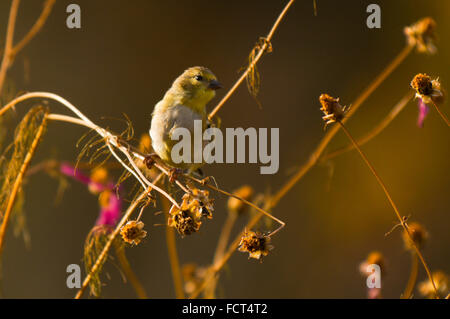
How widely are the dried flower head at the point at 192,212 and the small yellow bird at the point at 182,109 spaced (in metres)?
0.45

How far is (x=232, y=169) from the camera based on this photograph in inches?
109

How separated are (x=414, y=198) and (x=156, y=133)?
5.78 ft

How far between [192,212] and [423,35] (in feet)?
2.34

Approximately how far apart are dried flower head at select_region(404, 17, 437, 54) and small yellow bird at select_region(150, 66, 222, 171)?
444 millimetres

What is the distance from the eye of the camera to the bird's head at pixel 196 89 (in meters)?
1.33

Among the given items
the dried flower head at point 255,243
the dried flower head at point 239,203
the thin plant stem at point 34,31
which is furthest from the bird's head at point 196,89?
the dried flower head at point 255,243

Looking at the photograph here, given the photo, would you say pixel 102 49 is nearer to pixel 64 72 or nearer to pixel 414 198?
pixel 64 72

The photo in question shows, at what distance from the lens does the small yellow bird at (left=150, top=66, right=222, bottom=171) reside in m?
1.25

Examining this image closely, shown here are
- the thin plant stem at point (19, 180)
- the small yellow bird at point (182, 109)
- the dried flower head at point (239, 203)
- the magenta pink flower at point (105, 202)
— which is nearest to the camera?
the thin plant stem at point (19, 180)

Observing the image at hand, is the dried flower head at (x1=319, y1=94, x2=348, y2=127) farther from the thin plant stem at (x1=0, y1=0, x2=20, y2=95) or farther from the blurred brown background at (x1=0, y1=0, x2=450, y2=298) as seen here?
the blurred brown background at (x1=0, y1=0, x2=450, y2=298)

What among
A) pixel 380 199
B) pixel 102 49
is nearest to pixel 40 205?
pixel 102 49

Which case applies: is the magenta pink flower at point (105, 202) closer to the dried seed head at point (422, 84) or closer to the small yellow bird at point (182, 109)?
the small yellow bird at point (182, 109)

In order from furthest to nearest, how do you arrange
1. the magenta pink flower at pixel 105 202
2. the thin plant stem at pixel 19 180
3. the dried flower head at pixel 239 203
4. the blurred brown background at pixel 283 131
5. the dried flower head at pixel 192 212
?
the blurred brown background at pixel 283 131, the dried flower head at pixel 239 203, the magenta pink flower at pixel 105 202, the thin plant stem at pixel 19 180, the dried flower head at pixel 192 212

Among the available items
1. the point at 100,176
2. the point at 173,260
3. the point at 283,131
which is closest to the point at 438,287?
the point at 173,260
